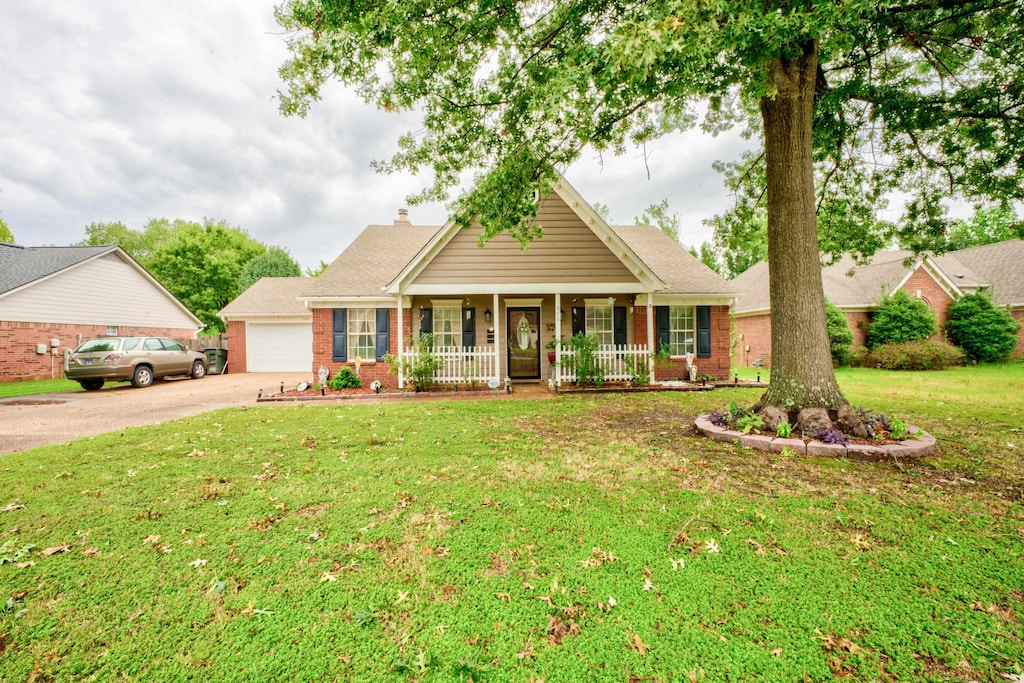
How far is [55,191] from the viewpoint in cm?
4331

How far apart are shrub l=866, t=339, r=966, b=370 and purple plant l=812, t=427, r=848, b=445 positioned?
15760 millimetres

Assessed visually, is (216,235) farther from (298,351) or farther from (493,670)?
(493,670)

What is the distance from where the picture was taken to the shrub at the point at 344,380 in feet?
36.3

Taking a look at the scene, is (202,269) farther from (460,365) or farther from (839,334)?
(839,334)

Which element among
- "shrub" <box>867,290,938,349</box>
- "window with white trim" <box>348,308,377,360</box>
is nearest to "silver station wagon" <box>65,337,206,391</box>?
"window with white trim" <box>348,308,377,360</box>

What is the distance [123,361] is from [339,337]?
6725 mm

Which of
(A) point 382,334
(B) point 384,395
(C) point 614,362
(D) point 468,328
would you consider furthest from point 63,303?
(C) point 614,362

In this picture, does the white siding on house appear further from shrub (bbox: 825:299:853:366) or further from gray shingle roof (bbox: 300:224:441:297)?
shrub (bbox: 825:299:853:366)

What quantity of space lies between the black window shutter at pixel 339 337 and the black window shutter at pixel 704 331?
10.8m

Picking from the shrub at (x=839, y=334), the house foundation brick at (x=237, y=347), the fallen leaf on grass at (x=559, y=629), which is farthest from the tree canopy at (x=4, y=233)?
the shrub at (x=839, y=334)

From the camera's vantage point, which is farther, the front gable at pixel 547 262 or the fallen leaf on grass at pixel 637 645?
the front gable at pixel 547 262

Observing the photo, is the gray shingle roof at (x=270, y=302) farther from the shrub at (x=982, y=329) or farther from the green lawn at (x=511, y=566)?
the shrub at (x=982, y=329)

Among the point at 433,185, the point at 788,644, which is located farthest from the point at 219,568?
the point at 433,185

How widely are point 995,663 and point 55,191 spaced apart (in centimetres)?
6948
